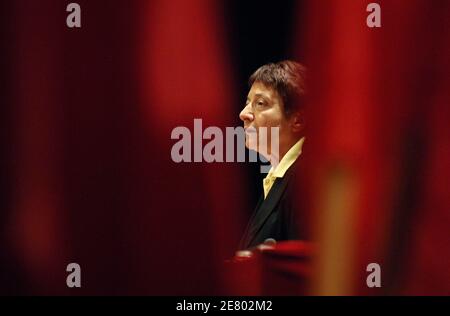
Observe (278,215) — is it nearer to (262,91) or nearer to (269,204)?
(269,204)

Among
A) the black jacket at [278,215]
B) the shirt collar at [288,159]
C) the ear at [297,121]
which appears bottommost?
the black jacket at [278,215]

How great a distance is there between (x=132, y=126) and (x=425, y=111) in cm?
28

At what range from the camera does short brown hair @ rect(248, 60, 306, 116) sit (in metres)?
0.73

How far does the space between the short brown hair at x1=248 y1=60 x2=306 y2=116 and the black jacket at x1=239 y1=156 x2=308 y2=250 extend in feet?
0.24

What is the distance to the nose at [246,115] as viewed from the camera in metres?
0.73

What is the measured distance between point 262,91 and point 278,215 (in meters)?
0.15

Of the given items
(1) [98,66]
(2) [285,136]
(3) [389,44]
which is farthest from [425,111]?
(1) [98,66]

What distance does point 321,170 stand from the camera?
0.57m

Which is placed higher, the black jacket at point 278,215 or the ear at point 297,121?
the ear at point 297,121

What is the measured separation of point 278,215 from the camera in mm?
691

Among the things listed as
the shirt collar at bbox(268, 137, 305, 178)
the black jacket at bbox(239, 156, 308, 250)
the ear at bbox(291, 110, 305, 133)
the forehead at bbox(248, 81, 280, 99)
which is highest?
the forehead at bbox(248, 81, 280, 99)

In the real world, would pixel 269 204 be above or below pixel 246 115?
below

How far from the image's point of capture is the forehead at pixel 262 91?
729mm

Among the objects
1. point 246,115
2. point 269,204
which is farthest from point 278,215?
point 246,115
